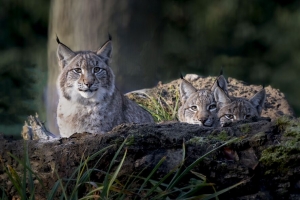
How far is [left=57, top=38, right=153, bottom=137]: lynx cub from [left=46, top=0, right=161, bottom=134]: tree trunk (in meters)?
3.48

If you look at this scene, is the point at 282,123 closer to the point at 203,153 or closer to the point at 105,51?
the point at 203,153

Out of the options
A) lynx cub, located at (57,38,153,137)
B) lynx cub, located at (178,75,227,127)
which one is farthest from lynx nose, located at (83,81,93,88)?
lynx cub, located at (178,75,227,127)

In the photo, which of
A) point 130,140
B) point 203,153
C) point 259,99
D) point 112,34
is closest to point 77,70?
point 259,99

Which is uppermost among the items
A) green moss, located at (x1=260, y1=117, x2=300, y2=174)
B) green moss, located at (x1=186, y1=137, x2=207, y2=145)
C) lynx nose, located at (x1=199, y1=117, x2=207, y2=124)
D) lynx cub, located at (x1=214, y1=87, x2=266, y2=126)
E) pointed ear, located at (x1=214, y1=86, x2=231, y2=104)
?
pointed ear, located at (x1=214, y1=86, x2=231, y2=104)

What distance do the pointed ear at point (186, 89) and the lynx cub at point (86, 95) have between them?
2.59 ft

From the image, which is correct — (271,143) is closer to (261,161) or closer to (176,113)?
(261,161)

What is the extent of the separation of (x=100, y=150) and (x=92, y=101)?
3.10 meters

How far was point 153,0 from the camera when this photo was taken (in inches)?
456

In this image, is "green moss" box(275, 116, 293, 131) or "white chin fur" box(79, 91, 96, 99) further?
"white chin fur" box(79, 91, 96, 99)

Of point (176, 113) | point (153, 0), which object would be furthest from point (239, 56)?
point (176, 113)

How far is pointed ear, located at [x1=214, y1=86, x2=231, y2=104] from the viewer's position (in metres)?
6.79

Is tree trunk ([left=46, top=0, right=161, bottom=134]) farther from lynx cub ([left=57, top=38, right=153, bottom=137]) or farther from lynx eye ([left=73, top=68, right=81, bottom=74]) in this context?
lynx eye ([left=73, top=68, right=81, bottom=74])

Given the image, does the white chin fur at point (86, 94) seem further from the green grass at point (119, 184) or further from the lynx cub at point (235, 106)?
the green grass at point (119, 184)

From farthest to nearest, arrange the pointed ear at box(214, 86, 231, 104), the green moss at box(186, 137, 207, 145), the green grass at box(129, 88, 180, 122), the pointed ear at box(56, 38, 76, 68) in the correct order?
1. the green grass at box(129, 88, 180, 122)
2. the pointed ear at box(56, 38, 76, 68)
3. the pointed ear at box(214, 86, 231, 104)
4. the green moss at box(186, 137, 207, 145)
